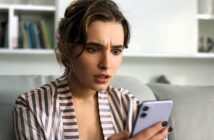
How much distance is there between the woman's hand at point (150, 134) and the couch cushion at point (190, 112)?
0.54 meters

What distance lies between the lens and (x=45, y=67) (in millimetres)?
2619

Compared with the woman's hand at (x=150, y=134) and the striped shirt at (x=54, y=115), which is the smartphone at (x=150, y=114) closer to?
the woman's hand at (x=150, y=134)

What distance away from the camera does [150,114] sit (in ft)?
3.22

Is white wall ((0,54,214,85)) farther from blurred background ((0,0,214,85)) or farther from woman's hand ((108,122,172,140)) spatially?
woman's hand ((108,122,172,140))

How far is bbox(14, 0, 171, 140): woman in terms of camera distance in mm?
995

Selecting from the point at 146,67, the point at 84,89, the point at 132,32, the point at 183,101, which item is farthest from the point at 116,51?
the point at 146,67

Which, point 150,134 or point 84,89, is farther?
point 84,89

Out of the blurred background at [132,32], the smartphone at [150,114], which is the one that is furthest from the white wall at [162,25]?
the smartphone at [150,114]

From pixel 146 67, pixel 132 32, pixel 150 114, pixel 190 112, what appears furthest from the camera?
pixel 146 67

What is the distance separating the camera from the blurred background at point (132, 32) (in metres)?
2.38

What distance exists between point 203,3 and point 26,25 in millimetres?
1317

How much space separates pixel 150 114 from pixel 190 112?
653 millimetres

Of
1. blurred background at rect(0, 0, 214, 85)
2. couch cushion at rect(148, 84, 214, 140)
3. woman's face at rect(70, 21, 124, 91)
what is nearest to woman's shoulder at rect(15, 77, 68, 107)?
woman's face at rect(70, 21, 124, 91)

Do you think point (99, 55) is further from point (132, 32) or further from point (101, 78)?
point (132, 32)
